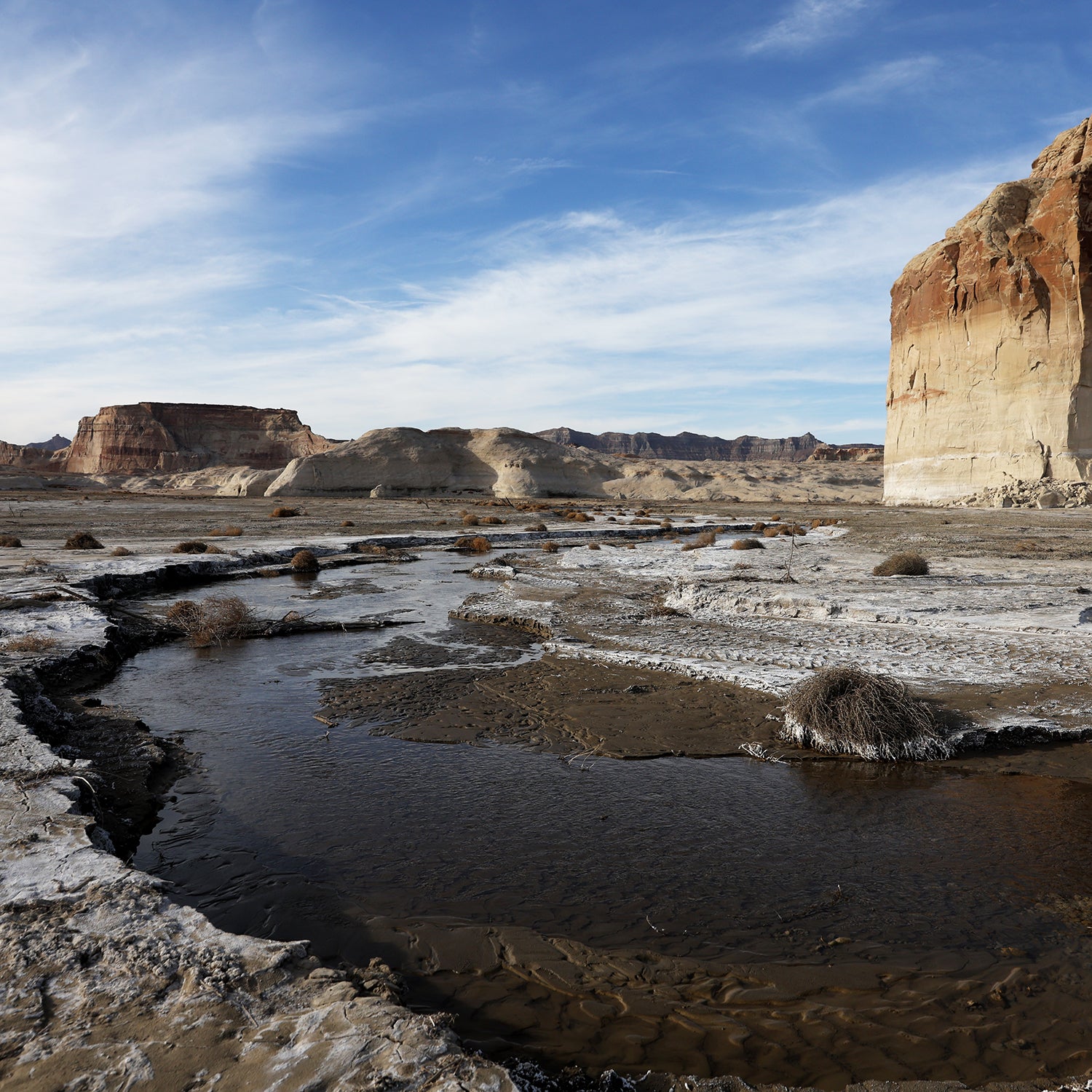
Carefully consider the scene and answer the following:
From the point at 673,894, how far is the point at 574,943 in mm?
813

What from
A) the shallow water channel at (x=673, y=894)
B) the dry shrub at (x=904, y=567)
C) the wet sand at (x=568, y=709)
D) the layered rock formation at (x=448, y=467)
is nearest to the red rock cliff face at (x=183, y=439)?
the layered rock formation at (x=448, y=467)

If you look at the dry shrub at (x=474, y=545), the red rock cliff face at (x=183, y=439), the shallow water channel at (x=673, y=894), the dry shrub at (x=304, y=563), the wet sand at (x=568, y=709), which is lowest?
the shallow water channel at (x=673, y=894)

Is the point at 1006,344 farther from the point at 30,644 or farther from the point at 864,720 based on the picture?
the point at 30,644

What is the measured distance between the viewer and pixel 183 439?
120 meters

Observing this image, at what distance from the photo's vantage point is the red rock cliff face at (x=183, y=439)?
116 m

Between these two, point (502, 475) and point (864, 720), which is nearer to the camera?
point (864, 720)

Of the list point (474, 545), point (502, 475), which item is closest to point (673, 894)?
point (474, 545)

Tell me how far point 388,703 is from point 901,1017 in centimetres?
615

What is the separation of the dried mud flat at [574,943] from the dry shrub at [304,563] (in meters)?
4.13

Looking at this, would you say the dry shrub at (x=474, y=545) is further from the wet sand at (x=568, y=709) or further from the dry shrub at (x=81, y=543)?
the wet sand at (x=568, y=709)

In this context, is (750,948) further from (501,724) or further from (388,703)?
(388,703)

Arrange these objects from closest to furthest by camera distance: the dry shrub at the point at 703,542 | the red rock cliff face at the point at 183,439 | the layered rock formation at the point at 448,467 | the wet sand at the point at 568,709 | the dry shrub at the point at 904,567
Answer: the wet sand at the point at 568,709 → the dry shrub at the point at 904,567 → the dry shrub at the point at 703,542 → the layered rock formation at the point at 448,467 → the red rock cliff face at the point at 183,439

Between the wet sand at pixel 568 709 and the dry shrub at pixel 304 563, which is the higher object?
the dry shrub at pixel 304 563

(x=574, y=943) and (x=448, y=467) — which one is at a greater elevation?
(x=448, y=467)
